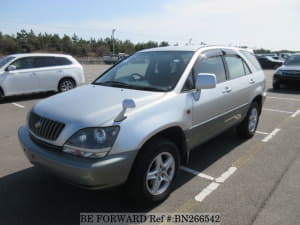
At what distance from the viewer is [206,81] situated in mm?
3166

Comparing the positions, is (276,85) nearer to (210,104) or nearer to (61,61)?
(61,61)

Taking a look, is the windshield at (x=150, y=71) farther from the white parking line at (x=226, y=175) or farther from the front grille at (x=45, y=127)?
the white parking line at (x=226, y=175)

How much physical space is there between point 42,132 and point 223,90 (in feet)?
8.75

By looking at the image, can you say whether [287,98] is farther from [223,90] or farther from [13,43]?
[13,43]

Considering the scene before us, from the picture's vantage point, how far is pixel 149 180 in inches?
114

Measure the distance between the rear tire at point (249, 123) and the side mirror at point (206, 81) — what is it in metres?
2.17

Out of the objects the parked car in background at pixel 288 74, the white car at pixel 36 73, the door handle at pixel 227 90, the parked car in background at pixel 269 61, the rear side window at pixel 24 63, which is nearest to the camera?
the door handle at pixel 227 90

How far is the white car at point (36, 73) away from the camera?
8.81 m

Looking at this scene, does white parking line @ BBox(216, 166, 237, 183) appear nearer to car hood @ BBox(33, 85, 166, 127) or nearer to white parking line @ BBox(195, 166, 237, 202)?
white parking line @ BBox(195, 166, 237, 202)

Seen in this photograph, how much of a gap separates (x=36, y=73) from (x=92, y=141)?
8.03 meters

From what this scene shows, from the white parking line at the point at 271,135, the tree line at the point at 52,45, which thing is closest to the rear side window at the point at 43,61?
the white parking line at the point at 271,135

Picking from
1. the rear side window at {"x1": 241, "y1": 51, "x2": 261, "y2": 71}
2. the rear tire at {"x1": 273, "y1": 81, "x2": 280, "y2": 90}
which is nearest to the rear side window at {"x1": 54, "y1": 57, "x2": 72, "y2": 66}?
the rear side window at {"x1": 241, "y1": 51, "x2": 261, "y2": 71}

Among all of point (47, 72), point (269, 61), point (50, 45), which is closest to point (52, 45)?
point (50, 45)

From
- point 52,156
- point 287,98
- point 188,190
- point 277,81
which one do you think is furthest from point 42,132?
point 277,81
